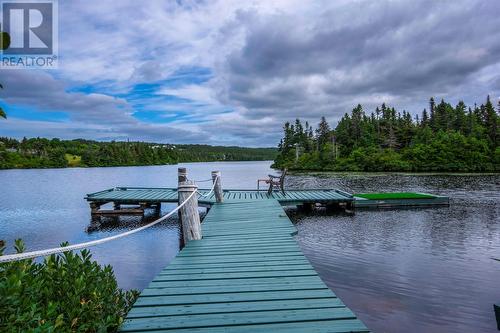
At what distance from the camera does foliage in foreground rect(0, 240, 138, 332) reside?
118 inches

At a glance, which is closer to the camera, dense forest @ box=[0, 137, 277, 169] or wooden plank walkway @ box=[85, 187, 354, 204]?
wooden plank walkway @ box=[85, 187, 354, 204]

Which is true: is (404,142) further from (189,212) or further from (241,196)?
(189,212)

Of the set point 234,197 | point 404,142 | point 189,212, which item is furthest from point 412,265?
point 404,142

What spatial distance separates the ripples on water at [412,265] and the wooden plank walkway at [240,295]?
255cm

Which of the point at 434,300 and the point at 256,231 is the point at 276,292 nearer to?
the point at 256,231

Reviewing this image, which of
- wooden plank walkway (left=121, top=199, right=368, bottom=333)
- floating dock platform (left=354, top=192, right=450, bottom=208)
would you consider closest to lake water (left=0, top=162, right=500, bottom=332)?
floating dock platform (left=354, top=192, right=450, bottom=208)

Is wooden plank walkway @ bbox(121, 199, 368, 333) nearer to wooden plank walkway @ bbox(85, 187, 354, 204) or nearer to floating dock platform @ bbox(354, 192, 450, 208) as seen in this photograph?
wooden plank walkway @ bbox(85, 187, 354, 204)

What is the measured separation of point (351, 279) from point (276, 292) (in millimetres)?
5062

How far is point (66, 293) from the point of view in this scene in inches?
148

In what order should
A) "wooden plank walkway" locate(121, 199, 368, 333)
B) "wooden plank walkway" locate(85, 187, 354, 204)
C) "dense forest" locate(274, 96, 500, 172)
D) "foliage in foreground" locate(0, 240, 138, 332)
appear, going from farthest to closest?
"dense forest" locate(274, 96, 500, 172), "wooden plank walkway" locate(85, 187, 354, 204), "wooden plank walkway" locate(121, 199, 368, 333), "foliage in foreground" locate(0, 240, 138, 332)

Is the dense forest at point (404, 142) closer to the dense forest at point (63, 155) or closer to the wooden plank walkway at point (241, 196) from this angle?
the wooden plank walkway at point (241, 196)

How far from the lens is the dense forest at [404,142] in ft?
188

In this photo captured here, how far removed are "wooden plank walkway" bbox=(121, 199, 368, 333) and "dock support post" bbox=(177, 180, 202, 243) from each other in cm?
35

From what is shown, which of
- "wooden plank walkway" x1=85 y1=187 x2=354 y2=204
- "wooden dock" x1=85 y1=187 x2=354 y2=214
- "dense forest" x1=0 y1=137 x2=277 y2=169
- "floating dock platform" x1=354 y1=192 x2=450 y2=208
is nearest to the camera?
"wooden plank walkway" x1=85 y1=187 x2=354 y2=204
